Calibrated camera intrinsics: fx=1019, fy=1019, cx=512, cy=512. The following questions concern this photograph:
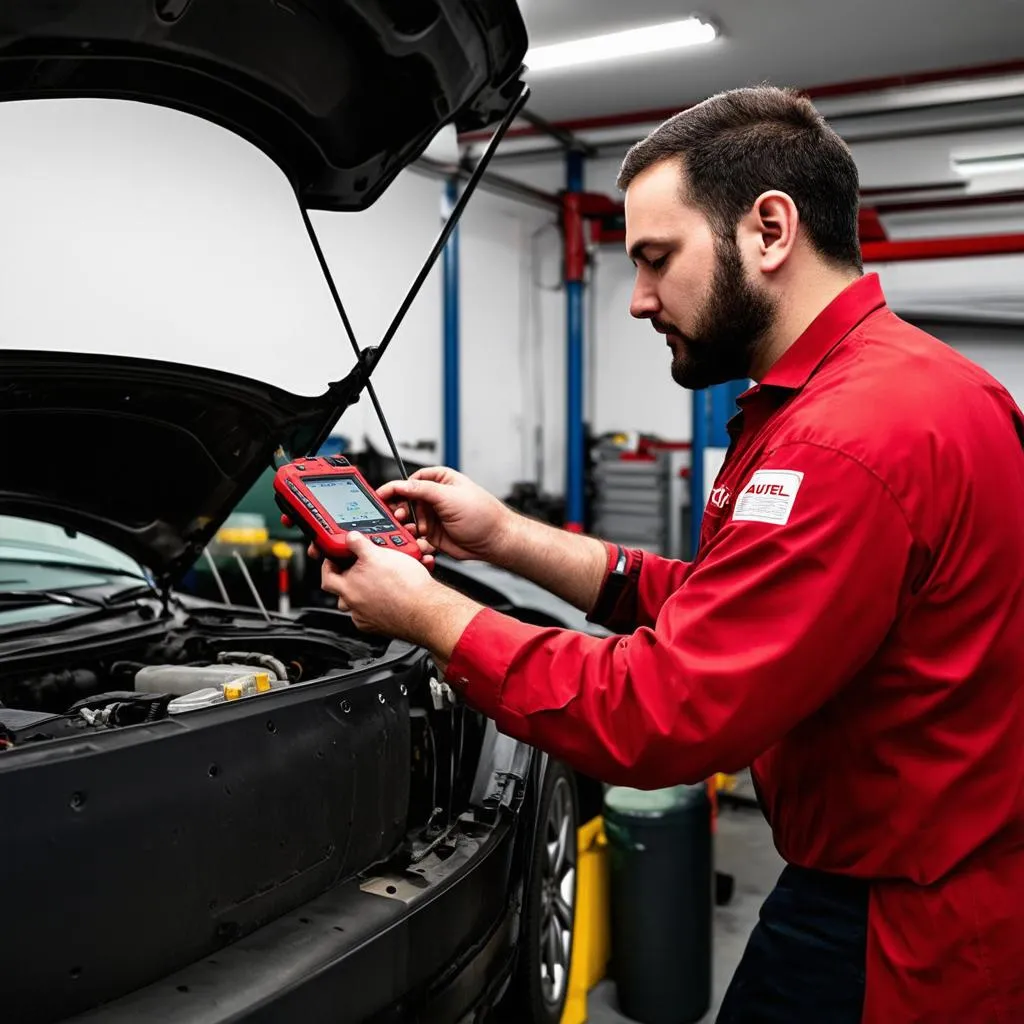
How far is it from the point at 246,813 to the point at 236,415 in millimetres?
885

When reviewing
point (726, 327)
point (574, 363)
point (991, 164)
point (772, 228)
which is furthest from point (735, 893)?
point (991, 164)

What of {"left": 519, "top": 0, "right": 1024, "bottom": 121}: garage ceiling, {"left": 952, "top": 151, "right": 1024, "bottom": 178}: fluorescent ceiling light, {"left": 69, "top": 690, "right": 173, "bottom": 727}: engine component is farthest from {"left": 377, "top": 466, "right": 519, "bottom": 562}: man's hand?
{"left": 952, "top": 151, "right": 1024, "bottom": 178}: fluorescent ceiling light

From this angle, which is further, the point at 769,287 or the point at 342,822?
the point at 342,822

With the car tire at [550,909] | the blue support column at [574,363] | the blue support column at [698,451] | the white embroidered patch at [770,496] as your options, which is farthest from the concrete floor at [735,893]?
the blue support column at [574,363]

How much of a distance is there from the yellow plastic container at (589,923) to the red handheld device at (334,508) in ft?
4.87

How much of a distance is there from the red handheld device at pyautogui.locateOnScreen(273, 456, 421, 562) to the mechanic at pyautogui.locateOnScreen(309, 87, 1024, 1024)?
0.24 ft

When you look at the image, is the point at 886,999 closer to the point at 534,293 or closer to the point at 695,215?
the point at 695,215

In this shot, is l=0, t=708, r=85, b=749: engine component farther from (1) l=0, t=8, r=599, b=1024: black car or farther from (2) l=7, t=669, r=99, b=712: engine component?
(2) l=7, t=669, r=99, b=712: engine component

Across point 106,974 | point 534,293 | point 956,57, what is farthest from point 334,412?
point 534,293

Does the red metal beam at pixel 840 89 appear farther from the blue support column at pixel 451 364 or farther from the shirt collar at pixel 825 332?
the shirt collar at pixel 825 332

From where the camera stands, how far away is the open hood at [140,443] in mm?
1897

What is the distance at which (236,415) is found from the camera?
207 centimetres

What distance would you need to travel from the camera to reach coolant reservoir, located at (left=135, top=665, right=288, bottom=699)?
1.86 meters

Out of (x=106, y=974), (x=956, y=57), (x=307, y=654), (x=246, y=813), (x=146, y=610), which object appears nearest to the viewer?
(x=106, y=974)
